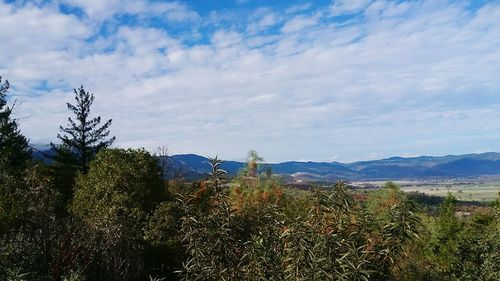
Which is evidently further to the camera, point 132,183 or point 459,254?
point 132,183

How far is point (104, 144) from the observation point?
47281mm

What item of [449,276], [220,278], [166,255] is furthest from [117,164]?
[220,278]

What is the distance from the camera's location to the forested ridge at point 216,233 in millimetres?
6805

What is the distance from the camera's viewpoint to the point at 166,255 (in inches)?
715

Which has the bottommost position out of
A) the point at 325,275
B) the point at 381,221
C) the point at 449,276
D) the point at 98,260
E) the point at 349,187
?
the point at 449,276

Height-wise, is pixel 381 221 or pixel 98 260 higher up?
pixel 381 221

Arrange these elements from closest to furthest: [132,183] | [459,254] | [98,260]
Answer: [98,260] → [459,254] → [132,183]

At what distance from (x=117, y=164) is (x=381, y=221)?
1707cm

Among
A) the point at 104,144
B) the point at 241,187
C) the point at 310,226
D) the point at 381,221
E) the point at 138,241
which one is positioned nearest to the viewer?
the point at 310,226

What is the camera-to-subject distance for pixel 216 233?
7055 millimetres

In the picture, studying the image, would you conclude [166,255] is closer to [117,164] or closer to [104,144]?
[117,164]

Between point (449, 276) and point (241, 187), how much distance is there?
44.3 ft

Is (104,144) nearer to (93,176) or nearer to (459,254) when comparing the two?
(93,176)

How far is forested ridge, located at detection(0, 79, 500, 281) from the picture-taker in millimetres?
6805
